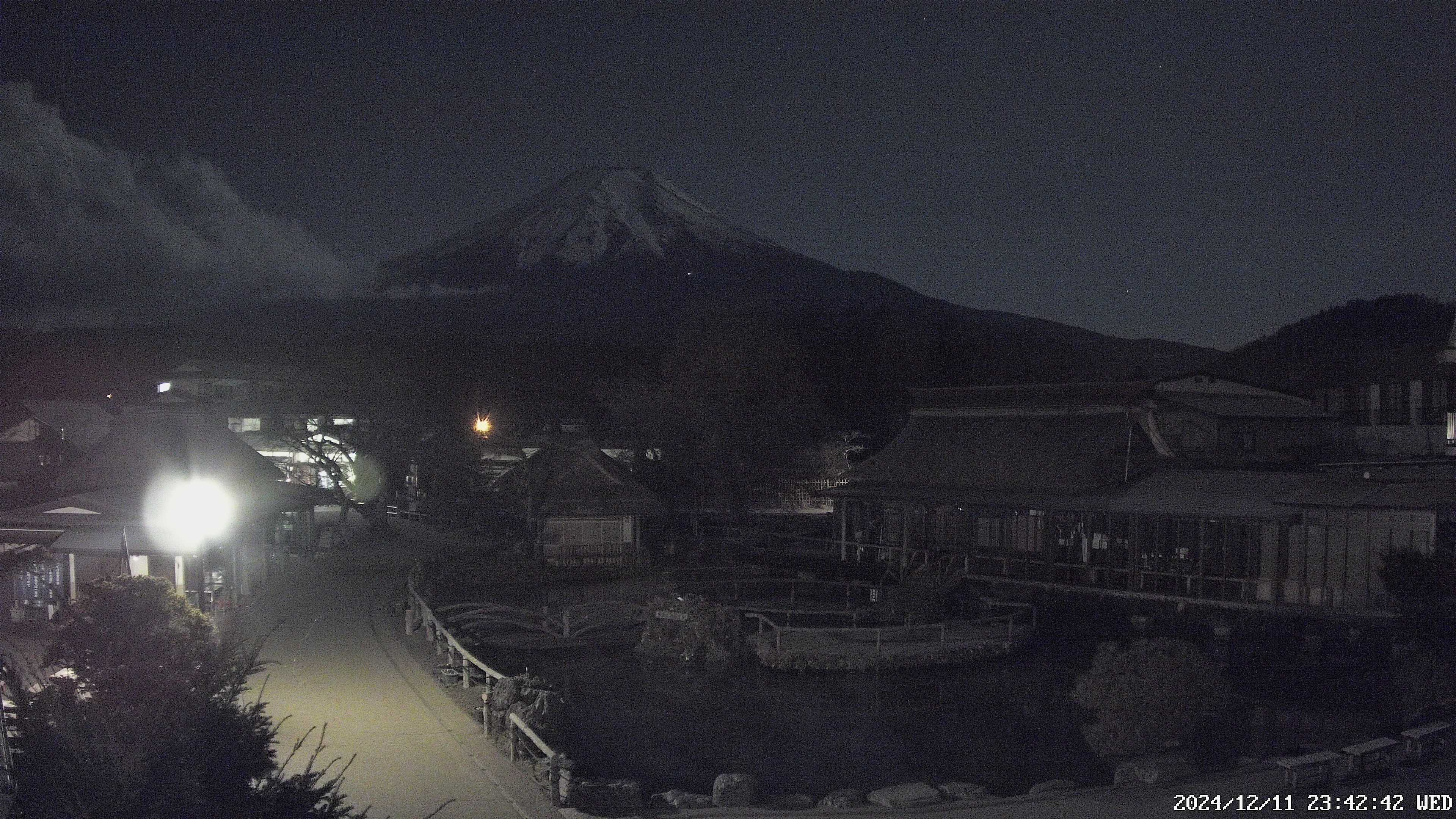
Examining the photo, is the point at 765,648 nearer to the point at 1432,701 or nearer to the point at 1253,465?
the point at 1432,701

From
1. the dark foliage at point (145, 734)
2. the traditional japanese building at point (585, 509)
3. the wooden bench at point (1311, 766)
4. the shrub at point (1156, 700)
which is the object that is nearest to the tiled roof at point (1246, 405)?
the traditional japanese building at point (585, 509)

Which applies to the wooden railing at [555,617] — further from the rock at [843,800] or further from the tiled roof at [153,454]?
the rock at [843,800]

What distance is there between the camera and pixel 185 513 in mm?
17625

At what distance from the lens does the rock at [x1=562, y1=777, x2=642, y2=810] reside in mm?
9789

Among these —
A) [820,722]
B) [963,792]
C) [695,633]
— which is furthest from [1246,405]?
[963,792]

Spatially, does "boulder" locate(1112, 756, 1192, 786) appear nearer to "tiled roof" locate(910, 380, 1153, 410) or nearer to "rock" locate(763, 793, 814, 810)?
"rock" locate(763, 793, 814, 810)

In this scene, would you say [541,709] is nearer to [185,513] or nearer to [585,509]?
[185,513]

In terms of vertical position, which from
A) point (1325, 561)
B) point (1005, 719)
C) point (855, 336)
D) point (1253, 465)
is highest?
point (855, 336)

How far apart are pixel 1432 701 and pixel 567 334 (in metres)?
85.6

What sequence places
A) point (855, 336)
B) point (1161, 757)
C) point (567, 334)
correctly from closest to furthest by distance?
point (1161, 757) < point (855, 336) < point (567, 334)

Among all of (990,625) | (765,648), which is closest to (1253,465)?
(990,625)

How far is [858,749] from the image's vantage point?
48.8ft

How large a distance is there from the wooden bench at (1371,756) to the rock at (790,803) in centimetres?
509

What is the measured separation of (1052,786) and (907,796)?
1932 mm
